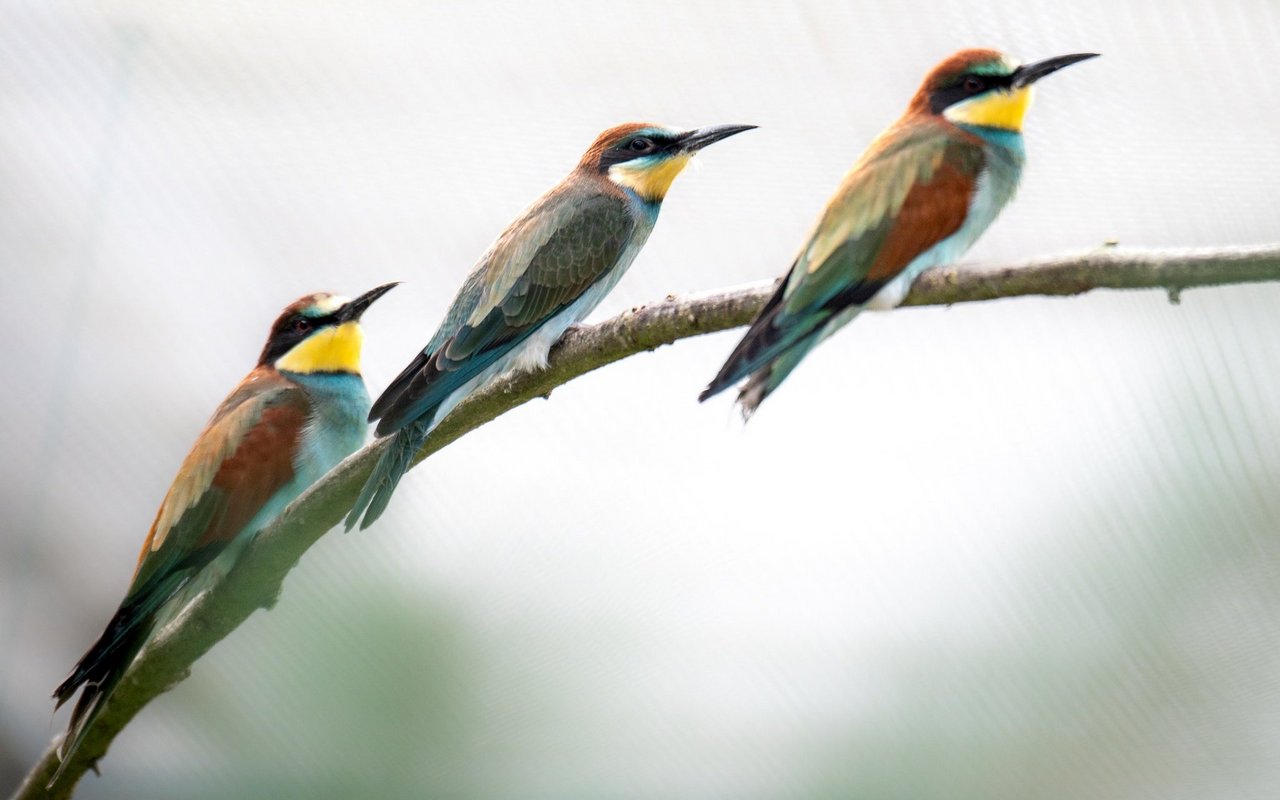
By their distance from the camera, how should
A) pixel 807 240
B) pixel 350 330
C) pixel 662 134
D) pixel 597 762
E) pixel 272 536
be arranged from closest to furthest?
pixel 807 240, pixel 272 536, pixel 662 134, pixel 350 330, pixel 597 762

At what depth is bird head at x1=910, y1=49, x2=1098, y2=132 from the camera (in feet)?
5.16

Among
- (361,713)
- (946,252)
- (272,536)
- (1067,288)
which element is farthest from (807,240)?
(361,713)

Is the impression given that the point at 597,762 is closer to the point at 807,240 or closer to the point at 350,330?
the point at 350,330

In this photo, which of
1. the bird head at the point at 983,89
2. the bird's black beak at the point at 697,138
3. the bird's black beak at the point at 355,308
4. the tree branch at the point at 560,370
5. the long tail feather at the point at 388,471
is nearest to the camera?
the tree branch at the point at 560,370

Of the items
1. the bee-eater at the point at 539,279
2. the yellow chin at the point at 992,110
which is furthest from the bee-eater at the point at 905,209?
the bee-eater at the point at 539,279

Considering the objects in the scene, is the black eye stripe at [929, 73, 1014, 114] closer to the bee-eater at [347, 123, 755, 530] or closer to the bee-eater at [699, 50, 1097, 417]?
the bee-eater at [699, 50, 1097, 417]

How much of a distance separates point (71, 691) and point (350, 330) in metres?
0.68

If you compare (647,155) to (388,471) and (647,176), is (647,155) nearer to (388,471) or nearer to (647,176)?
(647,176)

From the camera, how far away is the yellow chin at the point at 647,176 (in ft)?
5.99

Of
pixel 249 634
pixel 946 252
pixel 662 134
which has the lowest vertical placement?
pixel 249 634

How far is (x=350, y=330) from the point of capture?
200 centimetres

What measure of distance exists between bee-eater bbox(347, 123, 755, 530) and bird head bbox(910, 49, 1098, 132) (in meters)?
0.25

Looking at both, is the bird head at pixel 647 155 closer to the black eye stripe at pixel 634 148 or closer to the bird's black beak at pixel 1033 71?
the black eye stripe at pixel 634 148

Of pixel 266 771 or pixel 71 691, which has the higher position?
pixel 71 691
